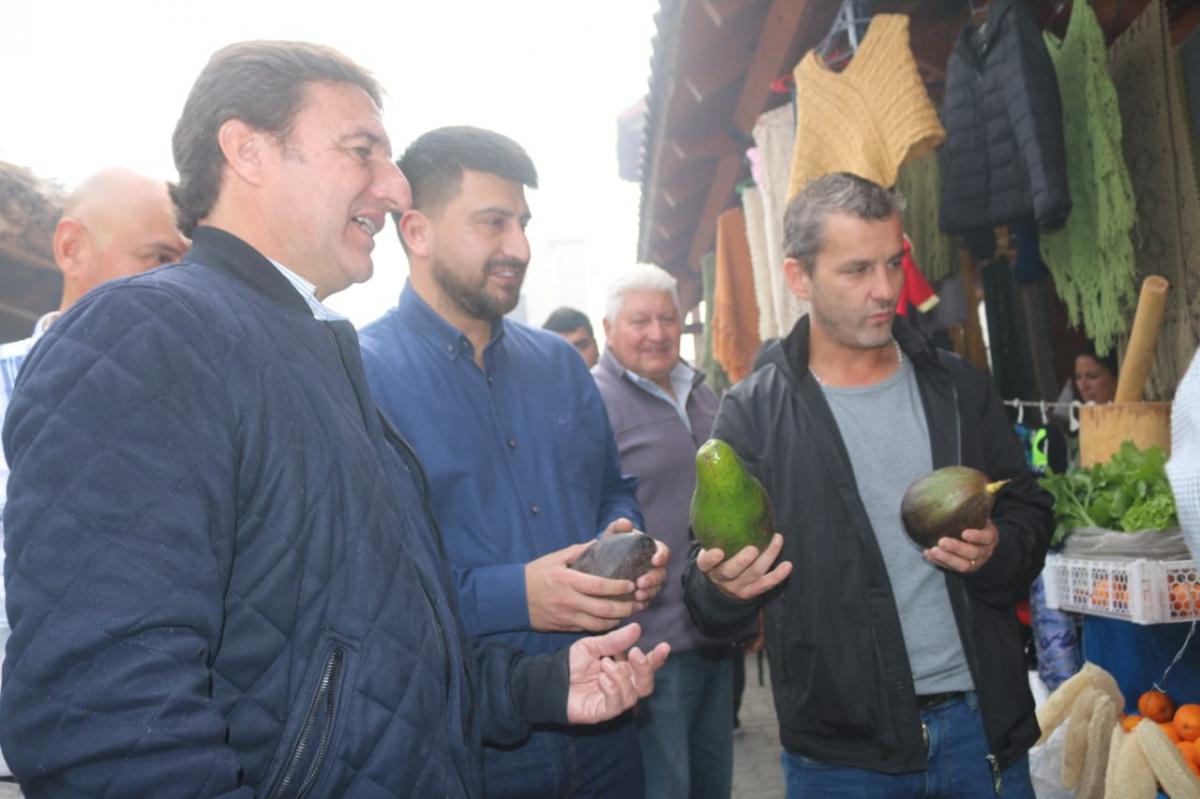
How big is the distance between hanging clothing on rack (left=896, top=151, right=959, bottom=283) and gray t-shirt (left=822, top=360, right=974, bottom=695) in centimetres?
226

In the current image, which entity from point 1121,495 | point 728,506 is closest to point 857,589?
point 728,506

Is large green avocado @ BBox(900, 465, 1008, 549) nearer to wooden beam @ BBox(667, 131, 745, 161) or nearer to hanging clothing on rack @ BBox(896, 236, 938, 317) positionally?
hanging clothing on rack @ BBox(896, 236, 938, 317)

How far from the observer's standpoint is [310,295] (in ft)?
5.41

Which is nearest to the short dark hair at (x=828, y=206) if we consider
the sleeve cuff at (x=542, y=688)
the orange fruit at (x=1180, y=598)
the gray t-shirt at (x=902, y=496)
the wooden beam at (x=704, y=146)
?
the gray t-shirt at (x=902, y=496)

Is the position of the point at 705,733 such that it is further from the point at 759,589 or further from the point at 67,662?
the point at 67,662

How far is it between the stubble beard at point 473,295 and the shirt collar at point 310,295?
2.57 feet

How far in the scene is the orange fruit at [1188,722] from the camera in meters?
3.11

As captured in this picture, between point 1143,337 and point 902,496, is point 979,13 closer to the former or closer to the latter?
point 1143,337

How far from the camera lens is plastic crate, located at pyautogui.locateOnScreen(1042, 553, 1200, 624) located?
2859 mm

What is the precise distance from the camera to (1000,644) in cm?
229

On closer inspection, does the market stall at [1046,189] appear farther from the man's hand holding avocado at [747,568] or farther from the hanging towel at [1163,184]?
the man's hand holding avocado at [747,568]

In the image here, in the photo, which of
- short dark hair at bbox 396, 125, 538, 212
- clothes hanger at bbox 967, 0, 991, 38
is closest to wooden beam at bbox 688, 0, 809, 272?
clothes hanger at bbox 967, 0, 991, 38

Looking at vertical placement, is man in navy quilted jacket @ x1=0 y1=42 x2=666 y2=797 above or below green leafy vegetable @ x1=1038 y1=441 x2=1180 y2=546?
above

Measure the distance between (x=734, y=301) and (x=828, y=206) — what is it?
4003 mm
